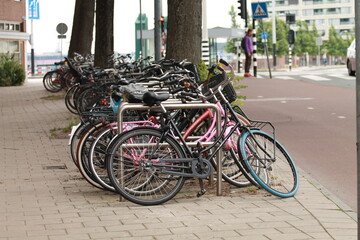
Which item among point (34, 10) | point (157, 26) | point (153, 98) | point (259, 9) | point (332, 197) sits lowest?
point (332, 197)

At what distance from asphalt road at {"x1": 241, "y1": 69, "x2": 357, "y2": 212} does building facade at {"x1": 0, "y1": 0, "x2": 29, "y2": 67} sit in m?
18.6

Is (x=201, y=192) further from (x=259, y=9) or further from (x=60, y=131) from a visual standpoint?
(x=259, y=9)

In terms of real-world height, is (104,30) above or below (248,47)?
above

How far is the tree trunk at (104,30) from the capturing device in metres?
22.3

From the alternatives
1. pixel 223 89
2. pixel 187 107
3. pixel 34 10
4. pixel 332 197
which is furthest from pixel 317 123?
pixel 34 10

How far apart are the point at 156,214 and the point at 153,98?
1.16 m

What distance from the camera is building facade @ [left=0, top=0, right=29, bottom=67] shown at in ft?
A: 138

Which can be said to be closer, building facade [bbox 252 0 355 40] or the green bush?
the green bush

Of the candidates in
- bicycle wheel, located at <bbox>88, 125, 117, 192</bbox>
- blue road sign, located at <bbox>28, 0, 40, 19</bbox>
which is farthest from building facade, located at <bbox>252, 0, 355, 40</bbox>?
bicycle wheel, located at <bbox>88, 125, 117, 192</bbox>

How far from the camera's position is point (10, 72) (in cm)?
3659

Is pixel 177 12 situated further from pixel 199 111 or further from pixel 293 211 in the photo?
pixel 293 211

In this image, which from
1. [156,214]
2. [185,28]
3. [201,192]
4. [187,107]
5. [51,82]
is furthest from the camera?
[51,82]

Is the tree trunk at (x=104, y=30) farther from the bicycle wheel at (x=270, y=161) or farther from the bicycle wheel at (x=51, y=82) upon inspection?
the bicycle wheel at (x=270, y=161)

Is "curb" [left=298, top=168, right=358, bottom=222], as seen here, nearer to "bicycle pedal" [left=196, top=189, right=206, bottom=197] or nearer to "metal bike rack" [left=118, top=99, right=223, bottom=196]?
"metal bike rack" [left=118, top=99, right=223, bottom=196]
